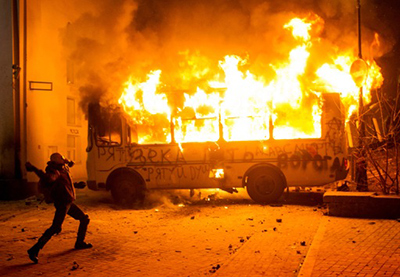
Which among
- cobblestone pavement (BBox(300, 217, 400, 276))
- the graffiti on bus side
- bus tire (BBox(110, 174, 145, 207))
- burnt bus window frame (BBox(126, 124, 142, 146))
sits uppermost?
burnt bus window frame (BBox(126, 124, 142, 146))

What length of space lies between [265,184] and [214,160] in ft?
5.07

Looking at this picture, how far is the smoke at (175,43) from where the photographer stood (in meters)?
13.0

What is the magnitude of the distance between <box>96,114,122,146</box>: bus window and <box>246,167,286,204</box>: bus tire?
13.1 ft

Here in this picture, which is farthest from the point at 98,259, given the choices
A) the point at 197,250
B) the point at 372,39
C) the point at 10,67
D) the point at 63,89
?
the point at 63,89

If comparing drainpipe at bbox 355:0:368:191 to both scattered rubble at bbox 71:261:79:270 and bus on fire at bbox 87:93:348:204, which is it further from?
scattered rubble at bbox 71:261:79:270

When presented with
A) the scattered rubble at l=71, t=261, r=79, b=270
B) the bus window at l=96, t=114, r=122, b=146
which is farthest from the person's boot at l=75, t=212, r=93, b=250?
the bus window at l=96, t=114, r=122, b=146

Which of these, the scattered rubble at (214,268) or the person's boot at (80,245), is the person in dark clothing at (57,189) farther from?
the scattered rubble at (214,268)

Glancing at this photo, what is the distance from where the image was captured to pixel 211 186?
12.0 meters

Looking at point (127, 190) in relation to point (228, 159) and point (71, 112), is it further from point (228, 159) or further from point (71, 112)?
point (71, 112)

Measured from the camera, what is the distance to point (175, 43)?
14.2m

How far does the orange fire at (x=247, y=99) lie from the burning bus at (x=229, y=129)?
0.03 meters

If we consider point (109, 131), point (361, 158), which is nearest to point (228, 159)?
point (361, 158)

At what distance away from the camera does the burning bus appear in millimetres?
11633

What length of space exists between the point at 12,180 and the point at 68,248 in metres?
8.17
